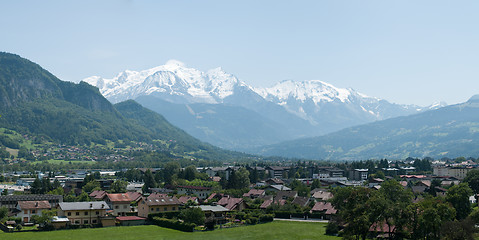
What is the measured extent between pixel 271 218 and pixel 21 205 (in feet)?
136

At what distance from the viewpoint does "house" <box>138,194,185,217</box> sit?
81812 millimetres

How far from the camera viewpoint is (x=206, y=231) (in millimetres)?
71125

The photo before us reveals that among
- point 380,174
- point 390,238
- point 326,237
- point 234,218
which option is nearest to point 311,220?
point 234,218

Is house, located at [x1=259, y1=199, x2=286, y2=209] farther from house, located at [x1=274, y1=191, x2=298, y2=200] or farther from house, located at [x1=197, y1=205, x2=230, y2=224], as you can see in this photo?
house, located at [x1=197, y1=205, x2=230, y2=224]

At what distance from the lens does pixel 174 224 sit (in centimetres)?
7306

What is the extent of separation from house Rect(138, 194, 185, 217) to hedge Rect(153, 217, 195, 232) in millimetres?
3925

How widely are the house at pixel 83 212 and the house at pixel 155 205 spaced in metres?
6.15

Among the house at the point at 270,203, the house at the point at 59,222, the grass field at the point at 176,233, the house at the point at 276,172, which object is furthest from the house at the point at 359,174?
the house at the point at 59,222

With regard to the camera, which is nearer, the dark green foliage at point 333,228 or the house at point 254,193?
the dark green foliage at point 333,228

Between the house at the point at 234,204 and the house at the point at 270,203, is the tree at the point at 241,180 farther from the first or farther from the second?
the house at the point at 234,204

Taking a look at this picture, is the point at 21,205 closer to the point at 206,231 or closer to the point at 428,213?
the point at 206,231

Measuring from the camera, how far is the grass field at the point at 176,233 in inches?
2496

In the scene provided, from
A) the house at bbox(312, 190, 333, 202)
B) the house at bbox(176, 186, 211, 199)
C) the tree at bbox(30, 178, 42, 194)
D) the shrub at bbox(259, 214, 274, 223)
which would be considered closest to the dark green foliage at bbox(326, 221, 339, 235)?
the shrub at bbox(259, 214, 274, 223)

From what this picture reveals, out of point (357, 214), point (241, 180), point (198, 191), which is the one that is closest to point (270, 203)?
point (198, 191)
